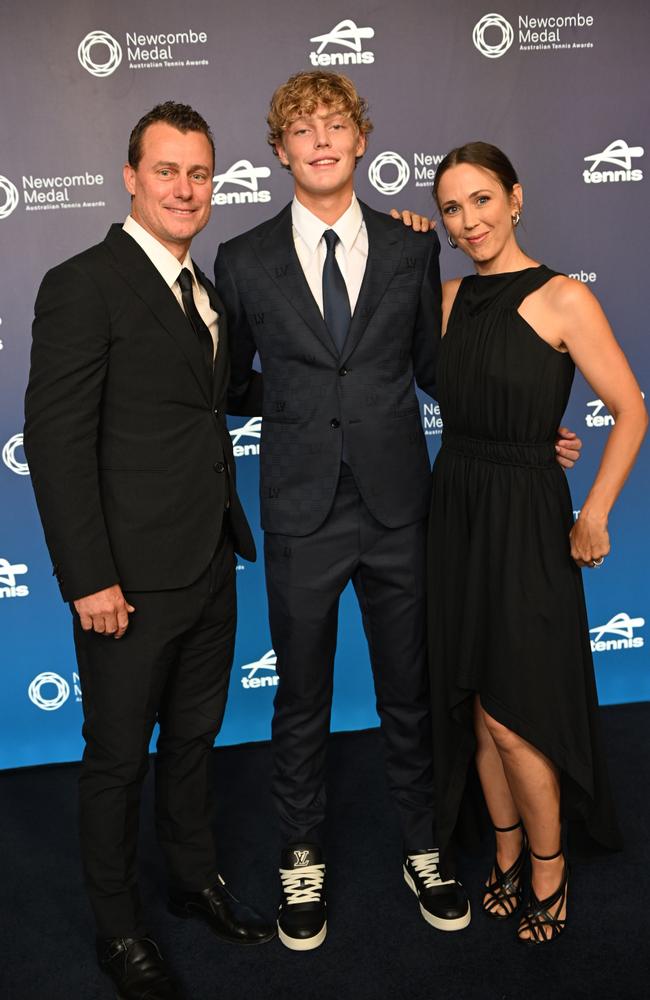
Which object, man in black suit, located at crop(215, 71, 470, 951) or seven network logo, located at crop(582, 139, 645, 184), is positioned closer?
man in black suit, located at crop(215, 71, 470, 951)

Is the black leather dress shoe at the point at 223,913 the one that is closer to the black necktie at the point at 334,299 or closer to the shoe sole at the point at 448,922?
the shoe sole at the point at 448,922

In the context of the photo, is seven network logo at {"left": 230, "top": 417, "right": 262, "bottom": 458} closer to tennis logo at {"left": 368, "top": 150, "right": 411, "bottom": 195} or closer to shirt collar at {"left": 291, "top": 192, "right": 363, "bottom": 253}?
tennis logo at {"left": 368, "top": 150, "right": 411, "bottom": 195}

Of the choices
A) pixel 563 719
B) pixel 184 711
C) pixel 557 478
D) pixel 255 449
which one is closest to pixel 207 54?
pixel 255 449

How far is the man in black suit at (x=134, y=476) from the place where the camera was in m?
1.87

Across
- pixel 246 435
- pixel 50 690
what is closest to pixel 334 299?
pixel 246 435

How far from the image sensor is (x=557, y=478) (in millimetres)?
2094

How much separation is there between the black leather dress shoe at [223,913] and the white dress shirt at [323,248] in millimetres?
1477

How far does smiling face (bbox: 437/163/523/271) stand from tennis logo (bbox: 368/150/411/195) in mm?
1128

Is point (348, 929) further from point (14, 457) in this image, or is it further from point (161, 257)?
point (14, 457)

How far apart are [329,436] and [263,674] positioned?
5.21 ft

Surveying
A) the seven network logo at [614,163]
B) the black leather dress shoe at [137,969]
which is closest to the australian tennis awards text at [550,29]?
the seven network logo at [614,163]

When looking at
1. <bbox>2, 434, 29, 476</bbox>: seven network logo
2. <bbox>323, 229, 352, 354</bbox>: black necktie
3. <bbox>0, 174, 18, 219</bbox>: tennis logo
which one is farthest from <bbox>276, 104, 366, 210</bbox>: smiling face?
<bbox>2, 434, 29, 476</bbox>: seven network logo

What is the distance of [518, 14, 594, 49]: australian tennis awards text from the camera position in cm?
316

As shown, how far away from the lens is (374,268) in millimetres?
2195
